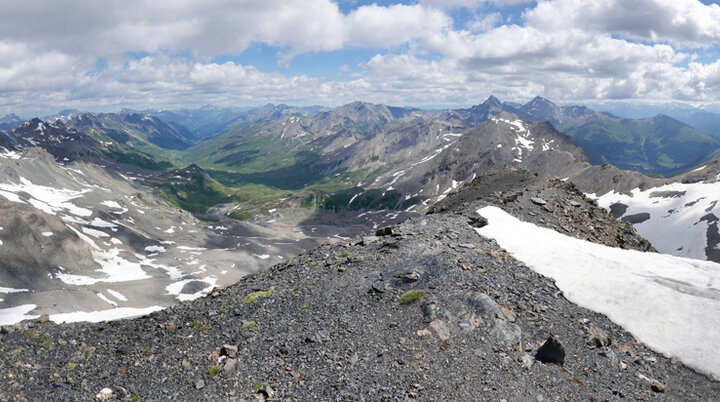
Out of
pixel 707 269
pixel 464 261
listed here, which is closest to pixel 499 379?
pixel 464 261

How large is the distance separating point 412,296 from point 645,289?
13884 millimetres

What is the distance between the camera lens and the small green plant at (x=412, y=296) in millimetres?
19641

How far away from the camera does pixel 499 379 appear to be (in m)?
15.3

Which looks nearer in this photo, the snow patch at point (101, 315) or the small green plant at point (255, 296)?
the small green plant at point (255, 296)

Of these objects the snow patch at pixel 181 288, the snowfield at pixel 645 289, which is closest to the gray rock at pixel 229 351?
the snowfield at pixel 645 289

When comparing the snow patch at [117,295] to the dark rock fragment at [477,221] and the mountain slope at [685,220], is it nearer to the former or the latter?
the dark rock fragment at [477,221]

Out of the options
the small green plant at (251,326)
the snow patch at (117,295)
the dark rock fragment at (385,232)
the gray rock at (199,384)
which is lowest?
the snow patch at (117,295)

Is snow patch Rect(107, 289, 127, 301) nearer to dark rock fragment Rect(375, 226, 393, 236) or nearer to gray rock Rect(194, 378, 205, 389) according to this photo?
dark rock fragment Rect(375, 226, 393, 236)

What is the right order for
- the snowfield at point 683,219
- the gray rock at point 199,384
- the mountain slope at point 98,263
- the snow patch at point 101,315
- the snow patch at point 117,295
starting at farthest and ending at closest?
the snowfield at point 683,219
the snow patch at point 117,295
the mountain slope at point 98,263
the snow patch at point 101,315
the gray rock at point 199,384

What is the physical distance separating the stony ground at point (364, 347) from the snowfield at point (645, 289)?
98 centimetres

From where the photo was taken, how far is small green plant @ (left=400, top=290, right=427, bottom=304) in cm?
1964

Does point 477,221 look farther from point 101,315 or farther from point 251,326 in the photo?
point 101,315

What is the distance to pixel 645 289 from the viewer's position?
2205 cm

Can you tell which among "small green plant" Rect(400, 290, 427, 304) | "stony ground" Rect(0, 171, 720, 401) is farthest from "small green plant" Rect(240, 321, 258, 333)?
"small green plant" Rect(400, 290, 427, 304)
